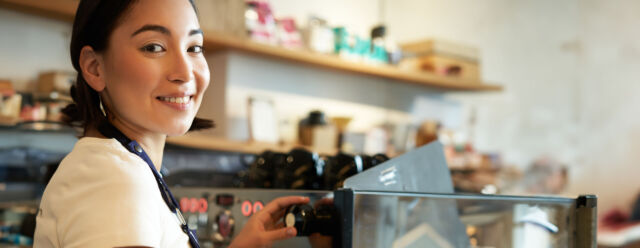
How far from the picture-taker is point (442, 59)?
13.7 ft

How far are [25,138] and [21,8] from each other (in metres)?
0.55

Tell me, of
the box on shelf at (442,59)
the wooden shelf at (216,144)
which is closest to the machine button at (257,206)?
the wooden shelf at (216,144)

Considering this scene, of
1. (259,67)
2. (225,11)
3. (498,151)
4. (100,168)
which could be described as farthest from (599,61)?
(100,168)

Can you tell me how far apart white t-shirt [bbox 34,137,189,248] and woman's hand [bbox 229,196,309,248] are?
136 mm

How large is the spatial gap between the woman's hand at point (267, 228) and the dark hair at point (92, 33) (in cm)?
27

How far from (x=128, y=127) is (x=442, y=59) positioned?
140 inches

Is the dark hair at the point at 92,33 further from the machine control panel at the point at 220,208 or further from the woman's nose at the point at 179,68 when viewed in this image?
the machine control panel at the point at 220,208

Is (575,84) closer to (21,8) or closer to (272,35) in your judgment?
(272,35)

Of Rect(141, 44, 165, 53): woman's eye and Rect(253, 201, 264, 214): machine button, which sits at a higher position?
Rect(141, 44, 165, 53): woman's eye

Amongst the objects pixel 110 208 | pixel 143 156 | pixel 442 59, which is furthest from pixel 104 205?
pixel 442 59

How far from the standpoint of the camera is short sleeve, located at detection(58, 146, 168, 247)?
0.65m

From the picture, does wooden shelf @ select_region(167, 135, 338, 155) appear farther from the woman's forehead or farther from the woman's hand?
the woman's forehead

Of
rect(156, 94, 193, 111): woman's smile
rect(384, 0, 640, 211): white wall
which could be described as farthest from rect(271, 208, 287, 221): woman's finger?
rect(384, 0, 640, 211): white wall

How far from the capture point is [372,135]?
12.6 ft
